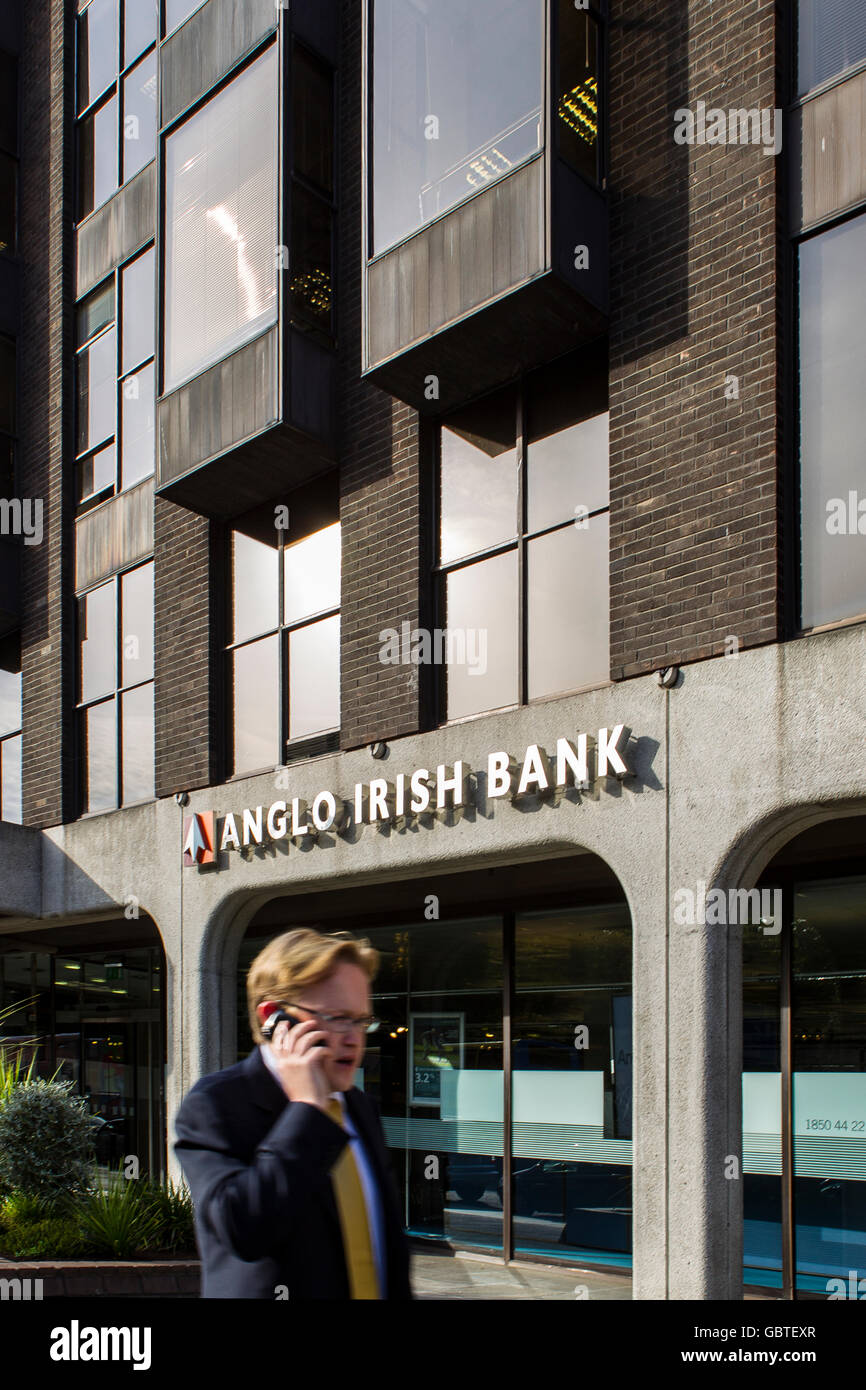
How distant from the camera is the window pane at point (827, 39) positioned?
836 centimetres

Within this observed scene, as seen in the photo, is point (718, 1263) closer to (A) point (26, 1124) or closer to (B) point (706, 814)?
(B) point (706, 814)

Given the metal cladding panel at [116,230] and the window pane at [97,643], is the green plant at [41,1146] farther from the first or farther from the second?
the metal cladding panel at [116,230]

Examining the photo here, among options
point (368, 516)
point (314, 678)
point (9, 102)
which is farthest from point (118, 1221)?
point (9, 102)

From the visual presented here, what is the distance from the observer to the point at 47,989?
19609 millimetres

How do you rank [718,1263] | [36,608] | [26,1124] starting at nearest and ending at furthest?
[718,1263] → [26,1124] → [36,608]

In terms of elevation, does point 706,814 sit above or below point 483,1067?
above

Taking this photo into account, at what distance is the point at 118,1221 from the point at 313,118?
1006 centimetres

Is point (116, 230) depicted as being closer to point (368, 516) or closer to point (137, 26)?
point (137, 26)

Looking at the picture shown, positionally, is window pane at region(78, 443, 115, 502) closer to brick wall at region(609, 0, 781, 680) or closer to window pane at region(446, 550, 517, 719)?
window pane at region(446, 550, 517, 719)

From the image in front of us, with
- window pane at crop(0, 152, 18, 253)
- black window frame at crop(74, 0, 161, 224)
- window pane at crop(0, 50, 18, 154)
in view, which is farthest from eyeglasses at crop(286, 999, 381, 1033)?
window pane at crop(0, 50, 18, 154)

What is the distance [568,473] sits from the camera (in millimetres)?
10234

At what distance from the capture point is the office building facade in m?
8.38

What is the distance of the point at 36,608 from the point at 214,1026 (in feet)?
21.4
